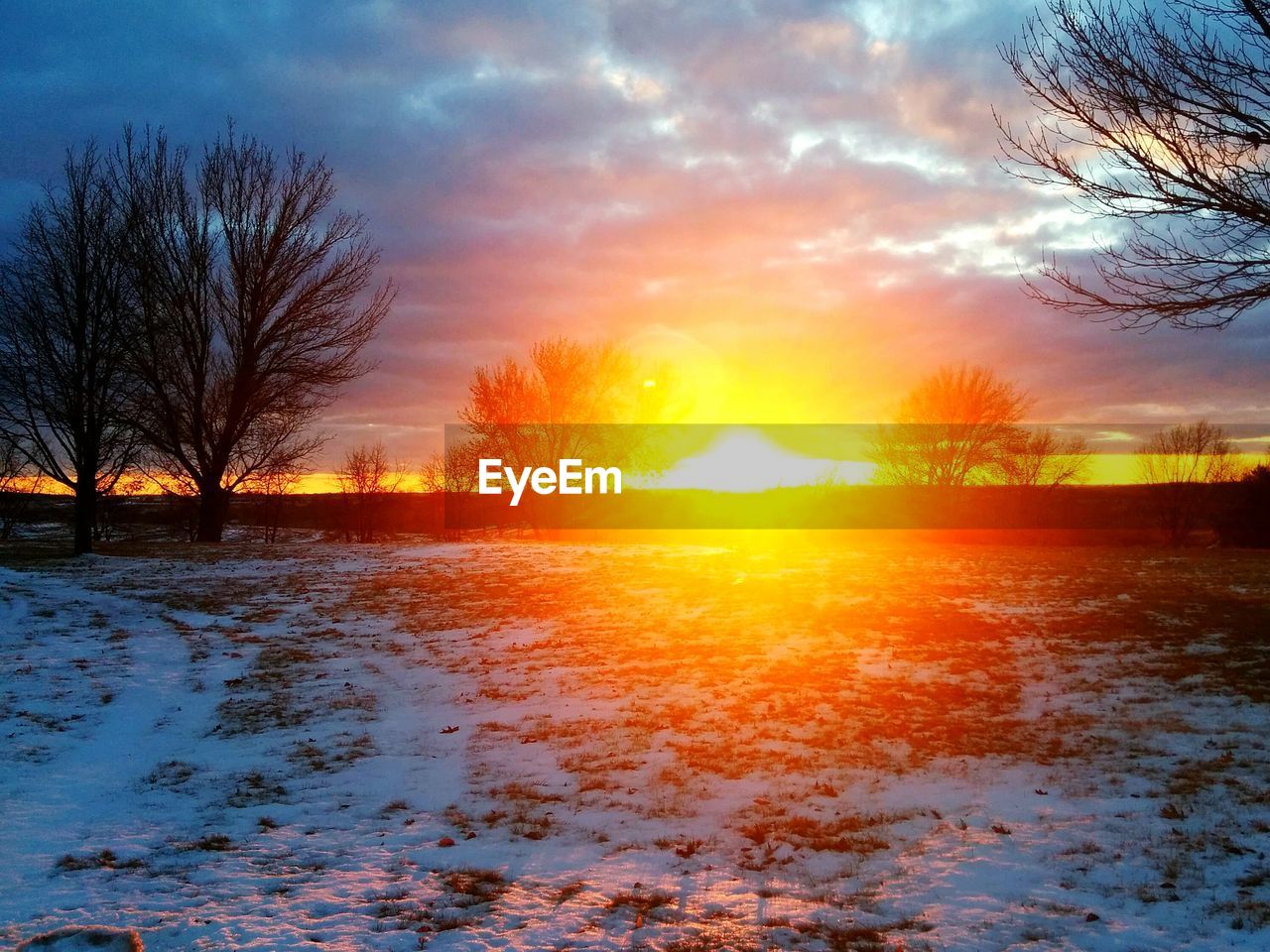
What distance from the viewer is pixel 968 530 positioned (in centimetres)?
3894

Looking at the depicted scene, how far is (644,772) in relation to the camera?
789 centimetres

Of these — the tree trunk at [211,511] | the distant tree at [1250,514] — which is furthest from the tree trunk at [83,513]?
the distant tree at [1250,514]

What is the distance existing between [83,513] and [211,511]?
497cm

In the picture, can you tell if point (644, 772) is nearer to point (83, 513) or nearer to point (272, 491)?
point (83, 513)

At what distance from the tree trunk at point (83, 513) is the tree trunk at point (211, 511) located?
3880 mm

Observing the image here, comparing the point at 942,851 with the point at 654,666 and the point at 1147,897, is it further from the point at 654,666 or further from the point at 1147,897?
the point at 654,666

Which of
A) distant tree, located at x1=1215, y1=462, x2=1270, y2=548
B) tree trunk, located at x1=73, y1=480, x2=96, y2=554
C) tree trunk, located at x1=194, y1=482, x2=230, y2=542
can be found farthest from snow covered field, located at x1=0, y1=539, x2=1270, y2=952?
distant tree, located at x1=1215, y1=462, x2=1270, y2=548

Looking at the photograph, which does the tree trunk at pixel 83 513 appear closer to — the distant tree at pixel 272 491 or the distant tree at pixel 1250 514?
the distant tree at pixel 272 491

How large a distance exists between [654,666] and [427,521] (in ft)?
164

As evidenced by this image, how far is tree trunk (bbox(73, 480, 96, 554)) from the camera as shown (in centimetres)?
2506

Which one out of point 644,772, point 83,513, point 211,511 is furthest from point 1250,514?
point 83,513

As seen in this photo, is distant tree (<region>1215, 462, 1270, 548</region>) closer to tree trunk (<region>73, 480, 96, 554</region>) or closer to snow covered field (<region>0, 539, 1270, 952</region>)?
snow covered field (<region>0, 539, 1270, 952</region>)

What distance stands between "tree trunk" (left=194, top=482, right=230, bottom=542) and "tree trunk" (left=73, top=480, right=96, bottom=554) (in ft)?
12.7

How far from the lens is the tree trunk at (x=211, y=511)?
97.4 ft
